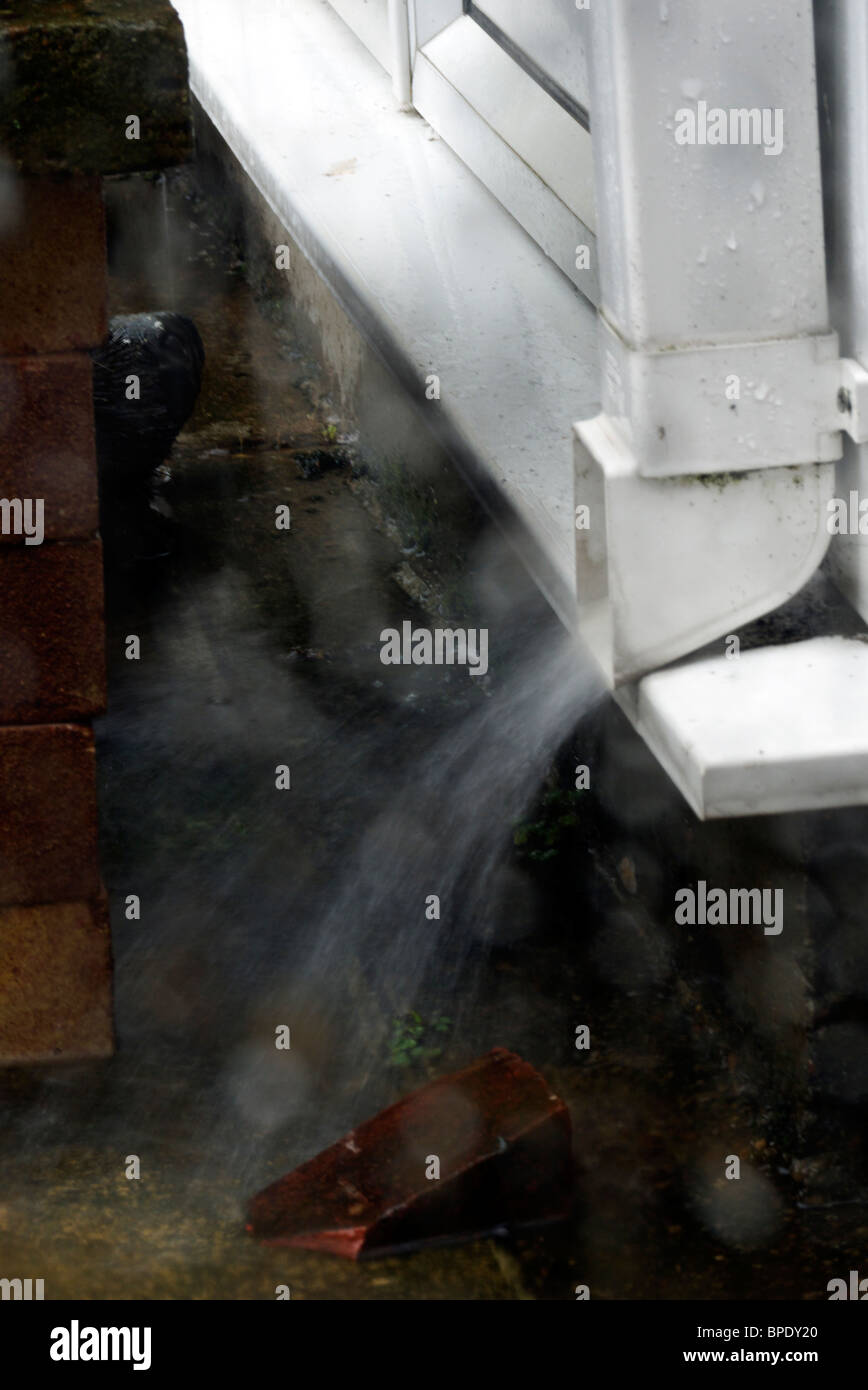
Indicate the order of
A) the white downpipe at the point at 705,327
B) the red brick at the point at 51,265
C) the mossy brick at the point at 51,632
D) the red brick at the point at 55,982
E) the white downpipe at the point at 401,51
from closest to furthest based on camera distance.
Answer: the white downpipe at the point at 705,327 → the red brick at the point at 51,265 → the mossy brick at the point at 51,632 → the red brick at the point at 55,982 → the white downpipe at the point at 401,51

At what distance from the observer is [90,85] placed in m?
2.48

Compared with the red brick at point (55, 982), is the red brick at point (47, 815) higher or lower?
higher

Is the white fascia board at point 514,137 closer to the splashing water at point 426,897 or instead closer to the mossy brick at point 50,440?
the splashing water at point 426,897

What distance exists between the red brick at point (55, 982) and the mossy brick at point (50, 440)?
2.36 ft

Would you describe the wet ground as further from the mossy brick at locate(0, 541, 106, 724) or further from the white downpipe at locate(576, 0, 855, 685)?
the mossy brick at locate(0, 541, 106, 724)

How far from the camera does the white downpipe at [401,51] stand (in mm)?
5121

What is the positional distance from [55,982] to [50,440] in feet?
3.38

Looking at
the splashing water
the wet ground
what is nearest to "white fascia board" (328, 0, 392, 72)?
the wet ground

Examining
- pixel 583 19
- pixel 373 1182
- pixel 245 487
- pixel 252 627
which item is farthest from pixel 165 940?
pixel 245 487

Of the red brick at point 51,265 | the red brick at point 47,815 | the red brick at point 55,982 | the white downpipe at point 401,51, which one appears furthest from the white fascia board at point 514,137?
the red brick at point 55,982

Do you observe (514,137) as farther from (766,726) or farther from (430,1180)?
(430,1180)

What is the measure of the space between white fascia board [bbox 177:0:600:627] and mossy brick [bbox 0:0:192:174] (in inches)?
40.9

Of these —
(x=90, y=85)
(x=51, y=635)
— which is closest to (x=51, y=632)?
(x=51, y=635)
